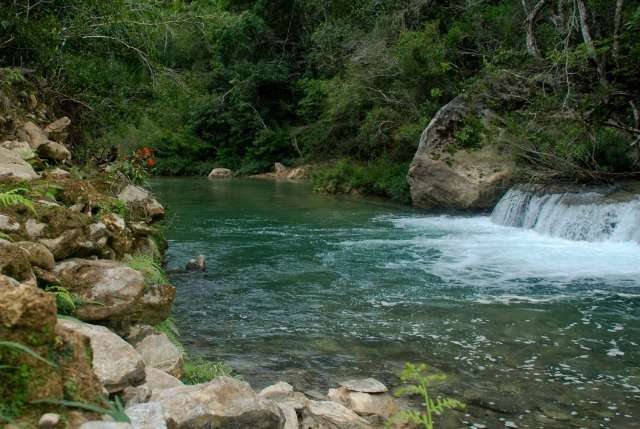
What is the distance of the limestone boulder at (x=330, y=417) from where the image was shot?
4227mm

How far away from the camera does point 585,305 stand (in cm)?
803

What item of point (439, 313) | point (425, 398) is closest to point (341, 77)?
point (439, 313)

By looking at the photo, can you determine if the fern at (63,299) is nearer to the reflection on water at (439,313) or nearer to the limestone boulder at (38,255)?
the limestone boulder at (38,255)

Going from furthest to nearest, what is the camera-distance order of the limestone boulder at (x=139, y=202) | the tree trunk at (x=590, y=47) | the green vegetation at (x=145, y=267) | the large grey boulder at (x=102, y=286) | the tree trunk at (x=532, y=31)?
the tree trunk at (x=532, y=31), the tree trunk at (x=590, y=47), the limestone boulder at (x=139, y=202), the green vegetation at (x=145, y=267), the large grey boulder at (x=102, y=286)

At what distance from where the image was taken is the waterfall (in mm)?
12398

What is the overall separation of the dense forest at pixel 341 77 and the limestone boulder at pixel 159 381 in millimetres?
6629

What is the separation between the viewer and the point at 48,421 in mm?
2408

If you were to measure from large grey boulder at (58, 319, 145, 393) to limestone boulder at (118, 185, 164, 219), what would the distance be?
551cm

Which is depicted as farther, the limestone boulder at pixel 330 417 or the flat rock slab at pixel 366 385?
the flat rock slab at pixel 366 385

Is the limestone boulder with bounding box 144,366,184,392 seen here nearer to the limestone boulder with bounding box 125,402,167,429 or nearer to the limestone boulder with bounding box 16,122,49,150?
the limestone boulder with bounding box 125,402,167,429

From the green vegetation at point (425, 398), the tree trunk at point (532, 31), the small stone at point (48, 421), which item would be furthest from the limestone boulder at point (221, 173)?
the small stone at point (48, 421)

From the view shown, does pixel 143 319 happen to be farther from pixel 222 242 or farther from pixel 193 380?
pixel 222 242

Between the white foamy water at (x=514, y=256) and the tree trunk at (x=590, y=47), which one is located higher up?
the tree trunk at (x=590, y=47)

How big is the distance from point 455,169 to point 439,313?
11.2 meters
